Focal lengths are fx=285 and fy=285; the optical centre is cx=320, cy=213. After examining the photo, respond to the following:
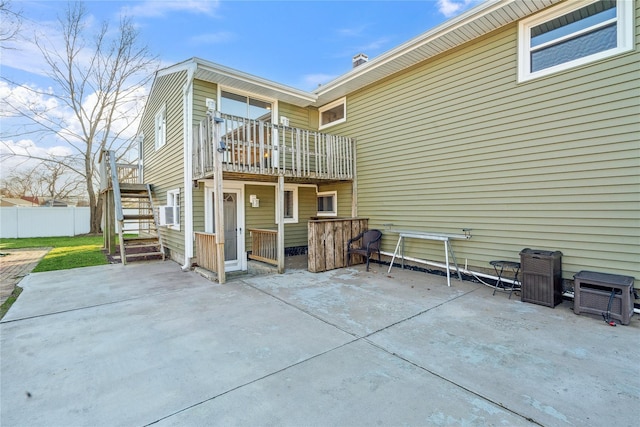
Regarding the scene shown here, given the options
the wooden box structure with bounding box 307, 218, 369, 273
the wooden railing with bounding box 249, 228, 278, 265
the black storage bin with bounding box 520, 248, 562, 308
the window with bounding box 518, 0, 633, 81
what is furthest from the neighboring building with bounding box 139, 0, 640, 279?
the wooden box structure with bounding box 307, 218, 369, 273

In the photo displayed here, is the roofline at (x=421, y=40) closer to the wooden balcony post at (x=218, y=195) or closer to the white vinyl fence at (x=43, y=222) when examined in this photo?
the wooden balcony post at (x=218, y=195)

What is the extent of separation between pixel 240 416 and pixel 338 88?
7.73 metres

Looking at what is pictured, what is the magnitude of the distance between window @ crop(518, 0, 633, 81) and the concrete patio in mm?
3871

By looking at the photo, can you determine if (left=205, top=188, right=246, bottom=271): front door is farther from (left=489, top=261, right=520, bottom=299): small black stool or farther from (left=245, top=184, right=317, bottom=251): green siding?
(left=489, top=261, right=520, bottom=299): small black stool

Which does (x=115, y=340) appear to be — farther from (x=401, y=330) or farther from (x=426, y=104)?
(x=426, y=104)

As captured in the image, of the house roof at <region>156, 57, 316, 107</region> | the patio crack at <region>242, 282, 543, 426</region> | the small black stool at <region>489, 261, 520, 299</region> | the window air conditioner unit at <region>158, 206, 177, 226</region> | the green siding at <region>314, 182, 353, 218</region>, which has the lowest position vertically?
the patio crack at <region>242, 282, 543, 426</region>

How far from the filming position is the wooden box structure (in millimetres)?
6680

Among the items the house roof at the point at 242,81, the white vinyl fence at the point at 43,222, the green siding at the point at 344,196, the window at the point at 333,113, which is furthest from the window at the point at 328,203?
the white vinyl fence at the point at 43,222

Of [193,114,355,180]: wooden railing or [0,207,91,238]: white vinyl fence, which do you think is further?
[0,207,91,238]: white vinyl fence

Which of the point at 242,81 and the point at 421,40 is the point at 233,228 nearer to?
the point at 242,81

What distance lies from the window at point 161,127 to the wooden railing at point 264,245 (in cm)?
429

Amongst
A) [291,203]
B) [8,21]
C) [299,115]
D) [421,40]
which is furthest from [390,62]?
[8,21]

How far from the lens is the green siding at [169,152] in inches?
298

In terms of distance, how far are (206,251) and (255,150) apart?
2615mm
